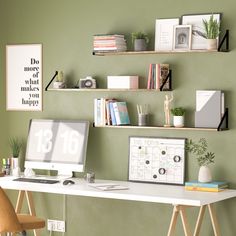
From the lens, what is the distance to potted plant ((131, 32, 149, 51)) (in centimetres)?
551

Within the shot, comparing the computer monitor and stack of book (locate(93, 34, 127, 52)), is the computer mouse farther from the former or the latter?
stack of book (locate(93, 34, 127, 52))

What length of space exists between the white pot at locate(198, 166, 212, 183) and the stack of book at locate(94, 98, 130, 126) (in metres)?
0.79

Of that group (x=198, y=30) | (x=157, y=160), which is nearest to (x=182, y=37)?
(x=198, y=30)

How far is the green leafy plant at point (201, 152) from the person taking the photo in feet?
17.5

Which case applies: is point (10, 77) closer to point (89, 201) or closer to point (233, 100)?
point (89, 201)

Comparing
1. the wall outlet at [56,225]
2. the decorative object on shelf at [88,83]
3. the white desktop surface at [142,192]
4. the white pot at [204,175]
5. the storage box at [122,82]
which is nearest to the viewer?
the white desktop surface at [142,192]

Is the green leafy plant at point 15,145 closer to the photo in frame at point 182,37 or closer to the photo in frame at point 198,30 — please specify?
the photo in frame at point 182,37

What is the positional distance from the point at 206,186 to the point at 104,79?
132 centimetres

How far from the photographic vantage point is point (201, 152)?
537 centimetres

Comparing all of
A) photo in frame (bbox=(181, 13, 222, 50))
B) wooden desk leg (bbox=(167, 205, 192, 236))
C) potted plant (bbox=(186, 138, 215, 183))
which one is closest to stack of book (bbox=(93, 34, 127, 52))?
photo in frame (bbox=(181, 13, 222, 50))

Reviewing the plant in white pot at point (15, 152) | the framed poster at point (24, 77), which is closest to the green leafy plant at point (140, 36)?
the framed poster at point (24, 77)

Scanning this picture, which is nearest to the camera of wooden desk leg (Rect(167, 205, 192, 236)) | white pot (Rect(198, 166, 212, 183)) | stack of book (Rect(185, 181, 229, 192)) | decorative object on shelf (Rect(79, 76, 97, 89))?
wooden desk leg (Rect(167, 205, 192, 236))

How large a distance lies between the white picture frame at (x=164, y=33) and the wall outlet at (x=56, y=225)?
1769 millimetres

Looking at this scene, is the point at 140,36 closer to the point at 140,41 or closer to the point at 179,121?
the point at 140,41
